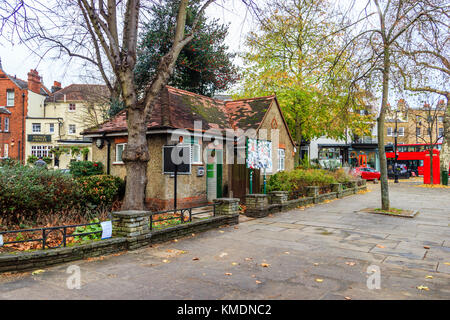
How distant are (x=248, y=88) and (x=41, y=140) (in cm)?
2956

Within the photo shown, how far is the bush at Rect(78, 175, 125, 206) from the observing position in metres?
11.1

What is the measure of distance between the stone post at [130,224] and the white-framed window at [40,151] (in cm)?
3877

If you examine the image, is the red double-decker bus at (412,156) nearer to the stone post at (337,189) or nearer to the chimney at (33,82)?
the stone post at (337,189)

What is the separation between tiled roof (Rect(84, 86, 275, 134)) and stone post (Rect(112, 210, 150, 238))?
5574 mm

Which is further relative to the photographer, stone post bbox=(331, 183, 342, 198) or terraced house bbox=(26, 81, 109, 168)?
terraced house bbox=(26, 81, 109, 168)

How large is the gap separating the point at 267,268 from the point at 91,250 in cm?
351

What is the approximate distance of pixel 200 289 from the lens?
15.4ft

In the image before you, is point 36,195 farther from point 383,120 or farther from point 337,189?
point 337,189

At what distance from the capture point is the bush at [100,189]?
36.6 ft

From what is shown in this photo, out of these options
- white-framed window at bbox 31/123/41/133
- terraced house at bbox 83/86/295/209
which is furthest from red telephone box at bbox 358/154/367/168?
white-framed window at bbox 31/123/41/133

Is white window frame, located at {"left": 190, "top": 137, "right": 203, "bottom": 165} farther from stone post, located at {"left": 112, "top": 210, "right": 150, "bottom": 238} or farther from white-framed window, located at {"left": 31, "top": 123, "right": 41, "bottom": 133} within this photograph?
white-framed window, located at {"left": 31, "top": 123, "right": 41, "bottom": 133}

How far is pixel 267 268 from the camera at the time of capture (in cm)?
575

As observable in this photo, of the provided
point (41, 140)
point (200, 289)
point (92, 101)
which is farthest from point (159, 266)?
point (41, 140)
